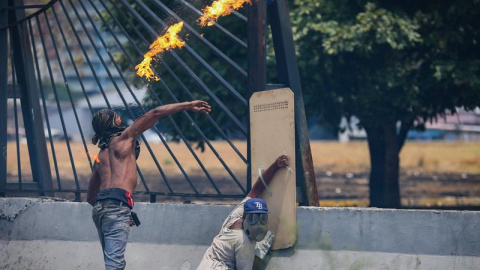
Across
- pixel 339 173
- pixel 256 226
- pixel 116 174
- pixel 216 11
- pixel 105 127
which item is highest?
pixel 216 11

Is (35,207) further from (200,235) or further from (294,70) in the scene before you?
(294,70)

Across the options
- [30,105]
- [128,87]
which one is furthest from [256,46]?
[30,105]

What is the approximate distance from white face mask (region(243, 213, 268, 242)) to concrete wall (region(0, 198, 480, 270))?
666 mm

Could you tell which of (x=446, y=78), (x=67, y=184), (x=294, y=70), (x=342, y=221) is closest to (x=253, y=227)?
(x=342, y=221)

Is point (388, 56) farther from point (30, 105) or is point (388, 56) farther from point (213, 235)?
point (213, 235)

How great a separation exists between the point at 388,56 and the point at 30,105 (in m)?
9.62

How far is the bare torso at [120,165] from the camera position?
823 centimetres

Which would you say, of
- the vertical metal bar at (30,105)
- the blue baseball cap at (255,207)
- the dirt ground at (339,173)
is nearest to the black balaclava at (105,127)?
the blue baseball cap at (255,207)

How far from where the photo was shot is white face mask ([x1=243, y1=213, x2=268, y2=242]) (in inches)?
314

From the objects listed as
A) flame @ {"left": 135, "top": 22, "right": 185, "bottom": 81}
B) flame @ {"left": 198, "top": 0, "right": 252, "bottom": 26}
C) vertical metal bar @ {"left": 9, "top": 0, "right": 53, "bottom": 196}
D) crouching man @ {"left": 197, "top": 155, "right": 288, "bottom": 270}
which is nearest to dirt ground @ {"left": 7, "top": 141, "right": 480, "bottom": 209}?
vertical metal bar @ {"left": 9, "top": 0, "right": 53, "bottom": 196}

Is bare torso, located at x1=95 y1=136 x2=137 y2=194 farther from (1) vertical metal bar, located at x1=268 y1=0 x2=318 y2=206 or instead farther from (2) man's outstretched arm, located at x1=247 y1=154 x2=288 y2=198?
(1) vertical metal bar, located at x1=268 y1=0 x2=318 y2=206

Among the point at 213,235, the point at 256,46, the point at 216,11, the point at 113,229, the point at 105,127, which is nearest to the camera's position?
the point at 113,229

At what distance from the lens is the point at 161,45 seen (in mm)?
10148

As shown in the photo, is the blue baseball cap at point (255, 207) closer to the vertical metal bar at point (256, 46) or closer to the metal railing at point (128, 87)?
the metal railing at point (128, 87)
